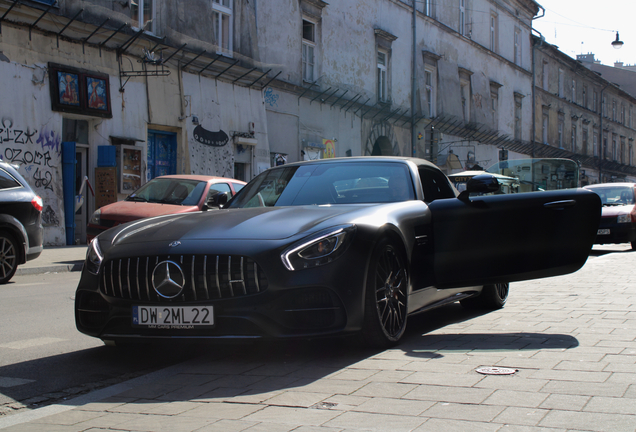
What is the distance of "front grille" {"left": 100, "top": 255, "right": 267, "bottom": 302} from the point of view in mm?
4121

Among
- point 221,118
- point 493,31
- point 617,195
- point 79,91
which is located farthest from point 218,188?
point 493,31

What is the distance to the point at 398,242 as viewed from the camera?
4.91m

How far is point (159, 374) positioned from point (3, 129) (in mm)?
Answer: 12004

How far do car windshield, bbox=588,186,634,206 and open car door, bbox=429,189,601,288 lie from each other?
1239 centimetres

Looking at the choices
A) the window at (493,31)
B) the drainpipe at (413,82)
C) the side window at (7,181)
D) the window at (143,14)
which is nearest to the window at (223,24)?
the window at (143,14)

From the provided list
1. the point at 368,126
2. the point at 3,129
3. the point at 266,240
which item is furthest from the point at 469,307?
the point at 368,126

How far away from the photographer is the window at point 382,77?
96.4ft

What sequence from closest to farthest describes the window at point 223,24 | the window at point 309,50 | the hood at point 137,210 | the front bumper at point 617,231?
the hood at point 137,210, the front bumper at point 617,231, the window at point 223,24, the window at point 309,50

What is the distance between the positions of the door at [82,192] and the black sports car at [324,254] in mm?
11665

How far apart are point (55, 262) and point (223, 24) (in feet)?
35.7

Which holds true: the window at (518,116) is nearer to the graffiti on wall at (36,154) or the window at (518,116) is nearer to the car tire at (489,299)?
the graffiti on wall at (36,154)

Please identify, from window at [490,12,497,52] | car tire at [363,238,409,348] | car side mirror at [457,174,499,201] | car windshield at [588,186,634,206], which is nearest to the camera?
car tire at [363,238,409,348]

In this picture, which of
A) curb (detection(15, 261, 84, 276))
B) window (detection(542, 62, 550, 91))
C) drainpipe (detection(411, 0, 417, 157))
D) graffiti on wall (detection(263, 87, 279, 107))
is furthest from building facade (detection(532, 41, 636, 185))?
curb (detection(15, 261, 84, 276))

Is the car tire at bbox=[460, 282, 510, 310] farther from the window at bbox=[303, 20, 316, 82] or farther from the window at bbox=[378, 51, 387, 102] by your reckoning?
the window at bbox=[378, 51, 387, 102]
